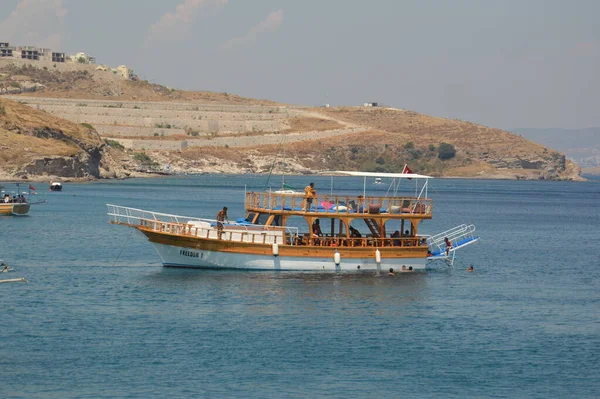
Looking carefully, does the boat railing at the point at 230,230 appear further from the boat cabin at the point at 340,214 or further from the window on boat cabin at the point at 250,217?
the window on boat cabin at the point at 250,217

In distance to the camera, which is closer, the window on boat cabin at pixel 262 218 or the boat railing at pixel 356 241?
the boat railing at pixel 356 241

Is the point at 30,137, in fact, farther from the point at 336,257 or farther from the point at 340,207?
the point at 336,257

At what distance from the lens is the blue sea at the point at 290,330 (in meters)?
25.1

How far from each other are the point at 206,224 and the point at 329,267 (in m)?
4.91

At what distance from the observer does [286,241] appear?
40781 millimetres

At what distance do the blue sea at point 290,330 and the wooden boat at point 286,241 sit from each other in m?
0.70

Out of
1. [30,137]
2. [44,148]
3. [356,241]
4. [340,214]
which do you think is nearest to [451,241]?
[356,241]

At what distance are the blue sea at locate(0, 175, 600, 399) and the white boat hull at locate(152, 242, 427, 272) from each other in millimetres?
455

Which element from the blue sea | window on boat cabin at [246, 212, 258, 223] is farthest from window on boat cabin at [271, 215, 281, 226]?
the blue sea

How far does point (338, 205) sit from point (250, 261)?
4057mm

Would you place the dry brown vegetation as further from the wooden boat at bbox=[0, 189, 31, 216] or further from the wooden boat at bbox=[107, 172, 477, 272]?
the wooden boat at bbox=[107, 172, 477, 272]

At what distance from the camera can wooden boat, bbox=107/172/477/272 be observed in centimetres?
4022

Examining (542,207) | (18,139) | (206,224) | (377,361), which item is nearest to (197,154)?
(18,139)

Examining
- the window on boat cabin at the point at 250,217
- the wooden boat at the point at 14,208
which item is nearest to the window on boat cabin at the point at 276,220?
the window on boat cabin at the point at 250,217
